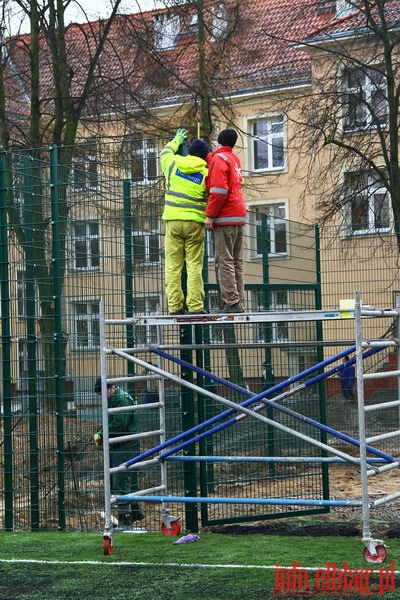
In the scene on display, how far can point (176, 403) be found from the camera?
11250 millimetres

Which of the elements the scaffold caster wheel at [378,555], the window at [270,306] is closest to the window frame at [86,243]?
the window at [270,306]

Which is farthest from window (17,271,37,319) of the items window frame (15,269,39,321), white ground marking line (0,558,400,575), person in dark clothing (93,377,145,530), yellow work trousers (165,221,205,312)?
white ground marking line (0,558,400,575)

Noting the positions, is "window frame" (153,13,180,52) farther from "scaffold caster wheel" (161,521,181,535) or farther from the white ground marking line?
the white ground marking line

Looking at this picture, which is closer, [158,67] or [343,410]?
[343,410]

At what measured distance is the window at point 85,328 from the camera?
1147cm

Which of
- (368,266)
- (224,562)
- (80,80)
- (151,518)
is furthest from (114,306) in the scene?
(80,80)

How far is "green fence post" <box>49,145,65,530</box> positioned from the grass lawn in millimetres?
499

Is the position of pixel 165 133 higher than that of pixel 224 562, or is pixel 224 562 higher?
pixel 165 133

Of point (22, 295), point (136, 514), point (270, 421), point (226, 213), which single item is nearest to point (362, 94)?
point (22, 295)

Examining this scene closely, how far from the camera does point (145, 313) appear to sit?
11.6m

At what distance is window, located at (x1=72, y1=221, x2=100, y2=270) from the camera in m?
11.6

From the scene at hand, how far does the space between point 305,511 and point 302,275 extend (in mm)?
3069

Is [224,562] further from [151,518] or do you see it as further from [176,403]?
[151,518]

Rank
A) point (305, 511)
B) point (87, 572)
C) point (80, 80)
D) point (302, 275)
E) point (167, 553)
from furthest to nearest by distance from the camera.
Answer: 1. point (80, 80)
2. point (302, 275)
3. point (305, 511)
4. point (167, 553)
5. point (87, 572)
